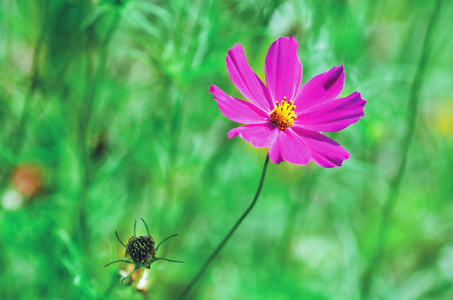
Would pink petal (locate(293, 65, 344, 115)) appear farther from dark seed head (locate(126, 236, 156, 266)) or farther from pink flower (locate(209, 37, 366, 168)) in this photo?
dark seed head (locate(126, 236, 156, 266))

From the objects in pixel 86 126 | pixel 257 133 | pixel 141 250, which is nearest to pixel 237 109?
pixel 257 133

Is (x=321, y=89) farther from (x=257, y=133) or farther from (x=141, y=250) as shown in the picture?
(x=141, y=250)

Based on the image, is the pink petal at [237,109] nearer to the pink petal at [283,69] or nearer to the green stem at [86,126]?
the pink petal at [283,69]

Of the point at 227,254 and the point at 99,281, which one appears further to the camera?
the point at 227,254

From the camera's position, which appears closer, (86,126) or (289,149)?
(289,149)

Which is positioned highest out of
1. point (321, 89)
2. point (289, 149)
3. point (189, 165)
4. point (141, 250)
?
point (189, 165)

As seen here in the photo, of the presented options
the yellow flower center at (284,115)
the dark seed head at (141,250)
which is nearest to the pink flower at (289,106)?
the yellow flower center at (284,115)

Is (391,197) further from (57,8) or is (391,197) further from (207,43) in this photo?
(57,8)

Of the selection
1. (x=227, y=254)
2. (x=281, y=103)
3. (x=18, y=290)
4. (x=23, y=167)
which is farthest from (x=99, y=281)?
(x=281, y=103)
